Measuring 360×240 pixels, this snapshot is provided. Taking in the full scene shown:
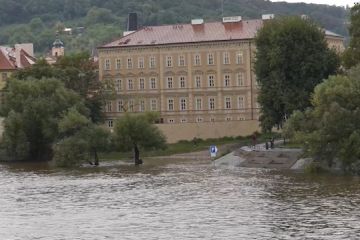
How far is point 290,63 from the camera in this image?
81.9 meters

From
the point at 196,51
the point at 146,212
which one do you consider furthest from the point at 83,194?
the point at 196,51

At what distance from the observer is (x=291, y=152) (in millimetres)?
71688

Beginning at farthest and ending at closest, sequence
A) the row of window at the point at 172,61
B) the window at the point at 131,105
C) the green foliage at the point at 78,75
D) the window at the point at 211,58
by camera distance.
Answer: the window at the point at 131,105, the window at the point at 211,58, the row of window at the point at 172,61, the green foliage at the point at 78,75

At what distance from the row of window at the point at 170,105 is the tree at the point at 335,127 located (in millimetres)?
44379

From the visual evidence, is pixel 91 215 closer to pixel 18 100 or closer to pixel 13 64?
pixel 18 100

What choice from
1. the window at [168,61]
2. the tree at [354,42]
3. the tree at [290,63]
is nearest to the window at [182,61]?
the window at [168,61]

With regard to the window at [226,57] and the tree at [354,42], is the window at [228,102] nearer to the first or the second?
the window at [226,57]

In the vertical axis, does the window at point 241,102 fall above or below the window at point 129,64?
below

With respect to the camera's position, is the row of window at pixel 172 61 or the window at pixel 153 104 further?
the window at pixel 153 104

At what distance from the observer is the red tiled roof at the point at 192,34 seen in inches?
4247

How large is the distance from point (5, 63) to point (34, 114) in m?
29.3

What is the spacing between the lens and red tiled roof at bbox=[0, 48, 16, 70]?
373 ft

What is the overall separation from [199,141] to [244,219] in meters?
59.5

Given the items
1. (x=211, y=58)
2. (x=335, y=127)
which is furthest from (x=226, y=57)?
(x=335, y=127)
